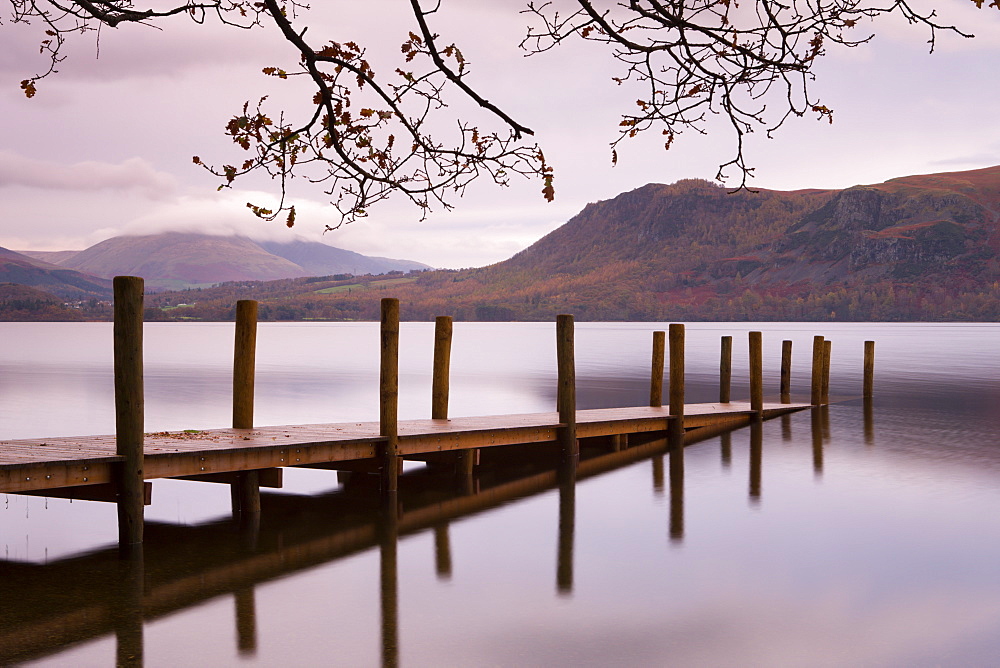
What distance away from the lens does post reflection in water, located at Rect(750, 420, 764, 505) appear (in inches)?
675

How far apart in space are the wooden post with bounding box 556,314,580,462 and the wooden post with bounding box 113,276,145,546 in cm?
828

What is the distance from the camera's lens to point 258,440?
12625 millimetres

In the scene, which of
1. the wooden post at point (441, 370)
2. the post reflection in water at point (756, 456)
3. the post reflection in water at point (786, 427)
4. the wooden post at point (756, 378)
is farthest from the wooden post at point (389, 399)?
the post reflection in water at point (786, 427)

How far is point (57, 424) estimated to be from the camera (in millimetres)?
28000

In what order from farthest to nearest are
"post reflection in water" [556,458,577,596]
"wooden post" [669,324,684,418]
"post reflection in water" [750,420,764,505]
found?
"wooden post" [669,324,684,418], "post reflection in water" [750,420,764,505], "post reflection in water" [556,458,577,596]

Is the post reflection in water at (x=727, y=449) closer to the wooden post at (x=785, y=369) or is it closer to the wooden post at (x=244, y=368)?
the wooden post at (x=785, y=369)

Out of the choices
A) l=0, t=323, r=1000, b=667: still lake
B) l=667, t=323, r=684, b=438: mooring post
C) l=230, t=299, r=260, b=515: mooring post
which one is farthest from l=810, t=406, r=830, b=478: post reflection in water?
l=230, t=299, r=260, b=515: mooring post

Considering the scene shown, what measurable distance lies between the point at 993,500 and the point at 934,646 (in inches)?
339

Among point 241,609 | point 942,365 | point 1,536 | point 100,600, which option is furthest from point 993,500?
point 942,365

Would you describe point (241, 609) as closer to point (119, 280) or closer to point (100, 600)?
point (100, 600)

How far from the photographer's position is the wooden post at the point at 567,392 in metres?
17.2

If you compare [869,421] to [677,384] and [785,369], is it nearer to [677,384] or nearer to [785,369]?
[785,369]

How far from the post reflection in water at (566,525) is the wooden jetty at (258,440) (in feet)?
1.95

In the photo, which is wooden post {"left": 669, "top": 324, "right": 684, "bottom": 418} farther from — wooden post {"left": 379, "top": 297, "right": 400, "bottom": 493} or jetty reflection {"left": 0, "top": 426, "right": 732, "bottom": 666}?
wooden post {"left": 379, "top": 297, "right": 400, "bottom": 493}
